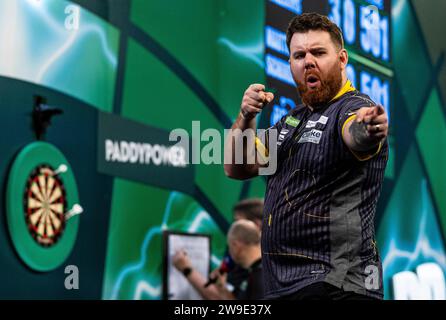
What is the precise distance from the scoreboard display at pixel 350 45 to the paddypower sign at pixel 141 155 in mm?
662

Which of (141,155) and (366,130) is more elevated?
(141,155)

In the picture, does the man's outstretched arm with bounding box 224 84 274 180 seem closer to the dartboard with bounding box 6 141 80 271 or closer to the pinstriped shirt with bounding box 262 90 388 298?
the pinstriped shirt with bounding box 262 90 388 298

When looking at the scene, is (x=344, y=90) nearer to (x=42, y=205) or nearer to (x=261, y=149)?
(x=261, y=149)

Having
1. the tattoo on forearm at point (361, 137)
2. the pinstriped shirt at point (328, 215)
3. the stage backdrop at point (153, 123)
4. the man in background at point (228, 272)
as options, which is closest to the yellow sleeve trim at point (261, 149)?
the pinstriped shirt at point (328, 215)

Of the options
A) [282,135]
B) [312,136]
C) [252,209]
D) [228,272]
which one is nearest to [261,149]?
[282,135]

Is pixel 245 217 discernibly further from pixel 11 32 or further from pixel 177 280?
pixel 11 32

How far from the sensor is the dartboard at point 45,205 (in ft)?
14.2

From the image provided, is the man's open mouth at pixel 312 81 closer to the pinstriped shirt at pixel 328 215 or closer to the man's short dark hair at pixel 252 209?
the pinstriped shirt at pixel 328 215

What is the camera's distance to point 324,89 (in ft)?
7.89

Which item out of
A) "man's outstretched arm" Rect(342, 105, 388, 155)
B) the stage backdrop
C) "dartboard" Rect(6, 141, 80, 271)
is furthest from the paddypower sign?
"man's outstretched arm" Rect(342, 105, 388, 155)

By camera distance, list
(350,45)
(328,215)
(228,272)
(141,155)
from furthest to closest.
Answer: (350,45) < (228,272) < (141,155) < (328,215)

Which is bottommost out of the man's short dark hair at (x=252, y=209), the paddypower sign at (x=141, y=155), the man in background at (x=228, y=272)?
the man in background at (x=228, y=272)

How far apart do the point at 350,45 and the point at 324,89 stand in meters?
3.49

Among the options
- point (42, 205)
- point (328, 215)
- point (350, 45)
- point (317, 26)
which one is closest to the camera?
point (328, 215)
